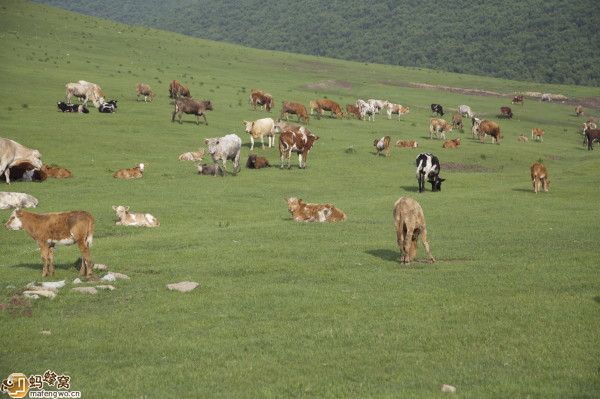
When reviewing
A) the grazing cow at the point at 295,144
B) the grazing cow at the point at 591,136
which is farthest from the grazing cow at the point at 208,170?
the grazing cow at the point at 591,136

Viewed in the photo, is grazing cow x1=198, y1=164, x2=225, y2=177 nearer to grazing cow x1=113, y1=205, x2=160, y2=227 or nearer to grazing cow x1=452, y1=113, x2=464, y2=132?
grazing cow x1=113, y1=205, x2=160, y2=227

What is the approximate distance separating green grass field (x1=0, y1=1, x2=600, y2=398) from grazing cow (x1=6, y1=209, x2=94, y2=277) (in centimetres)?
94

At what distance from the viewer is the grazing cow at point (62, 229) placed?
16688 millimetres

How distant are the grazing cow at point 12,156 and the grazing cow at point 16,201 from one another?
477 centimetres

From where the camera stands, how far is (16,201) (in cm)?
2709

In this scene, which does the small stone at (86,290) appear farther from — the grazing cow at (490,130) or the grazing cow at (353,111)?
the grazing cow at (353,111)

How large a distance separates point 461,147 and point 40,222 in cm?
3796

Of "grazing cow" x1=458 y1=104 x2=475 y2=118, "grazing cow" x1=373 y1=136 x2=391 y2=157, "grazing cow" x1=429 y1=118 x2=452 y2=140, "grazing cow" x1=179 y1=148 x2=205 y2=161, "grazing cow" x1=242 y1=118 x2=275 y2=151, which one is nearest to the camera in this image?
"grazing cow" x1=179 y1=148 x2=205 y2=161

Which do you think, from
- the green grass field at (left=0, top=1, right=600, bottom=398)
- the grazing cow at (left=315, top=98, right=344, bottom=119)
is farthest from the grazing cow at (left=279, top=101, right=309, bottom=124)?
the green grass field at (left=0, top=1, right=600, bottom=398)

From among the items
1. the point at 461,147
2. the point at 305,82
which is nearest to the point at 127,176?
the point at 461,147

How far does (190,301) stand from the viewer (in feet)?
49.4

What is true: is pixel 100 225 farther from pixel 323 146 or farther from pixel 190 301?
pixel 323 146

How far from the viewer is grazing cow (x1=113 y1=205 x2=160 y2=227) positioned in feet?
81.8

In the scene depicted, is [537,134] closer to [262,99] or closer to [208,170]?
[262,99]
